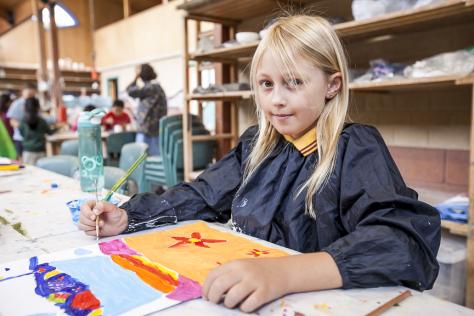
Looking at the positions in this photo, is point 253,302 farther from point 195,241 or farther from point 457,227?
point 457,227

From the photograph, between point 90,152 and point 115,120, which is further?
point 115,120

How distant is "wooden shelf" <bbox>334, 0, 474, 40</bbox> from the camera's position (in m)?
1.55

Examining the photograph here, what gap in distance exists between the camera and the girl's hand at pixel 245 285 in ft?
1.71

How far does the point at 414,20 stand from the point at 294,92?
47.2 inches

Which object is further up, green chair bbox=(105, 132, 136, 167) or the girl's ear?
the girl's ear

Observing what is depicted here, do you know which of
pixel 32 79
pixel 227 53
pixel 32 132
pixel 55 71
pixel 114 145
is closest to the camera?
pixel 227 53

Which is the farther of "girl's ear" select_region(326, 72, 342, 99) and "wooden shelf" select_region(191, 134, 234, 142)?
"wooden shelf" select_region(191, 134, 234, 142)

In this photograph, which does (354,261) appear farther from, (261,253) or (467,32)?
(467,32)

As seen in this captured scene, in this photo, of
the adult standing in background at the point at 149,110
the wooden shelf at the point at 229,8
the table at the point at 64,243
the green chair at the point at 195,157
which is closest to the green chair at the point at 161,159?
the green chair at the point at 195,157

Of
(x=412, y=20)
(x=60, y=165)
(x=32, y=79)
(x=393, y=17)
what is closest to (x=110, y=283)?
(x=393, y=17)

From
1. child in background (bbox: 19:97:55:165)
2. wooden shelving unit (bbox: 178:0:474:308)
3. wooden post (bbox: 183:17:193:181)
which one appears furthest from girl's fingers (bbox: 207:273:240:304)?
child in background (bbox: 19:97:55:165)

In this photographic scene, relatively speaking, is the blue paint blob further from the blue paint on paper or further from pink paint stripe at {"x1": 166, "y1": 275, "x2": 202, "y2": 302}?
pink paint stripe at {"x1": 166, "y1": 275, "x2": 202, "y2": 302}

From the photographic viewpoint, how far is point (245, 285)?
52cm

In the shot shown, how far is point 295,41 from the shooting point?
87 centimetres
